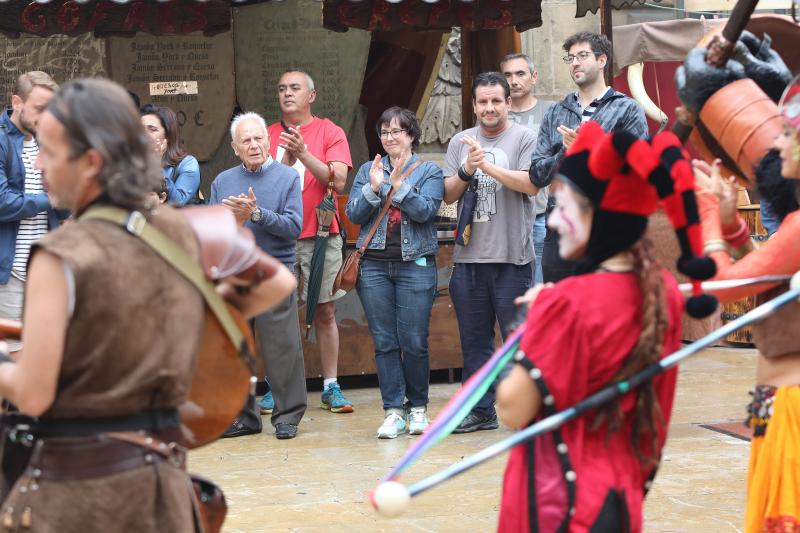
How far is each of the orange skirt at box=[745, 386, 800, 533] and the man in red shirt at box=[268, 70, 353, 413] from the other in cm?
432

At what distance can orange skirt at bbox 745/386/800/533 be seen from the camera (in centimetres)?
369

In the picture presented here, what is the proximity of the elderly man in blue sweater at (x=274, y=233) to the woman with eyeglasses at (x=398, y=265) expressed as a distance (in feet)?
1.37

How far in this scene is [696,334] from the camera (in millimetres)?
7863

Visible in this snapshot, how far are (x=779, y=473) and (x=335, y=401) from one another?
14.6 ft

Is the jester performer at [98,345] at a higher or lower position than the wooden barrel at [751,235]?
higher

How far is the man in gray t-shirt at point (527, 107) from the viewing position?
7758mm

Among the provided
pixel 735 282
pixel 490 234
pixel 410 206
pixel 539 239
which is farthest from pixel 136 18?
pixel 735 282

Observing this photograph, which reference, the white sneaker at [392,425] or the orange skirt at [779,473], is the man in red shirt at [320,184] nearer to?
the white sneaker at [392,425]

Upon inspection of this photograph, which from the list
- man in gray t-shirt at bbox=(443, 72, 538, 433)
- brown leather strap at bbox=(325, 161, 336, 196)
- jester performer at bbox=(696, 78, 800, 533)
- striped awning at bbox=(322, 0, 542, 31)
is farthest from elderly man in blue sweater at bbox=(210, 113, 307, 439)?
jester performer at bbox=(696, 78, 800, 533)

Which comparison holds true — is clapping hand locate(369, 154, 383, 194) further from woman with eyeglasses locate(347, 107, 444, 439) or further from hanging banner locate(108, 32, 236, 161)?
hanging banner locate(108, 32, 236, 161)

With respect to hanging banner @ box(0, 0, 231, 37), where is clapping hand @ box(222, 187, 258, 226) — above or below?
below

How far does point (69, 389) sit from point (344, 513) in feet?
10.1

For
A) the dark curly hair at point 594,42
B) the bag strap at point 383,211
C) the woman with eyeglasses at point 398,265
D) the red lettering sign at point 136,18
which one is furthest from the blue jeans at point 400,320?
the red lettering sign at point 136,18

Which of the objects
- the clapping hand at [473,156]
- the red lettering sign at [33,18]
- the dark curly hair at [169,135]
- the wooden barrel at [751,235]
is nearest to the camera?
the clapping hand at [473,156]
